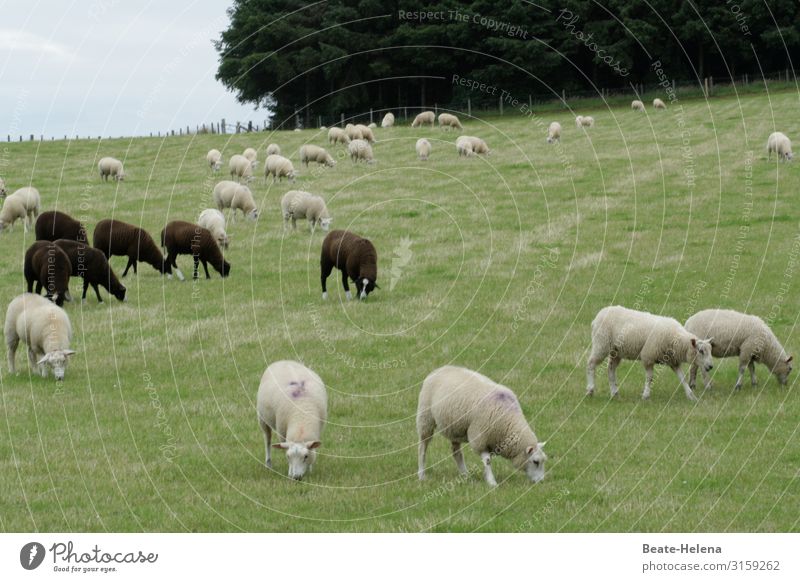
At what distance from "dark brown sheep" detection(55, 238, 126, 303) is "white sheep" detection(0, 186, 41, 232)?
10.8 m

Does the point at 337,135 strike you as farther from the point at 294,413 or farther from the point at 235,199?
the point at 294,413

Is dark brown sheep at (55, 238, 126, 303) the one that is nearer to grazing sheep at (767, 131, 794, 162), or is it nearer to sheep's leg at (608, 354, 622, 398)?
sheep's leg at (608, 354, 622, 398)

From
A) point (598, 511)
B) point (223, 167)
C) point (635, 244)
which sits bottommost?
point (598, 511)

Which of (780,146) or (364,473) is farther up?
(780,146)

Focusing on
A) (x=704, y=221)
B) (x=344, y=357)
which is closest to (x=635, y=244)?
(x=704, y=221)

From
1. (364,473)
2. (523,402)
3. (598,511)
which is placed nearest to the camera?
(598,511)

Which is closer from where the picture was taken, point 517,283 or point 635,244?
point 517,283

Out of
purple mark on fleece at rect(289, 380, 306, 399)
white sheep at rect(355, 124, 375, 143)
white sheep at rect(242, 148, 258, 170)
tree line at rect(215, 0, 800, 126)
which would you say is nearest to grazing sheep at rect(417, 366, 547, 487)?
purple mark on fleece at rect(289, 380, 306, 399)

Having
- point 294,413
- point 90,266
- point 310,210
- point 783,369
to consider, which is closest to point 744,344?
point 783,369

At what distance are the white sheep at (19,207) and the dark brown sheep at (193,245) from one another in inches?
374

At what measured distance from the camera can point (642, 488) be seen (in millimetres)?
11203
